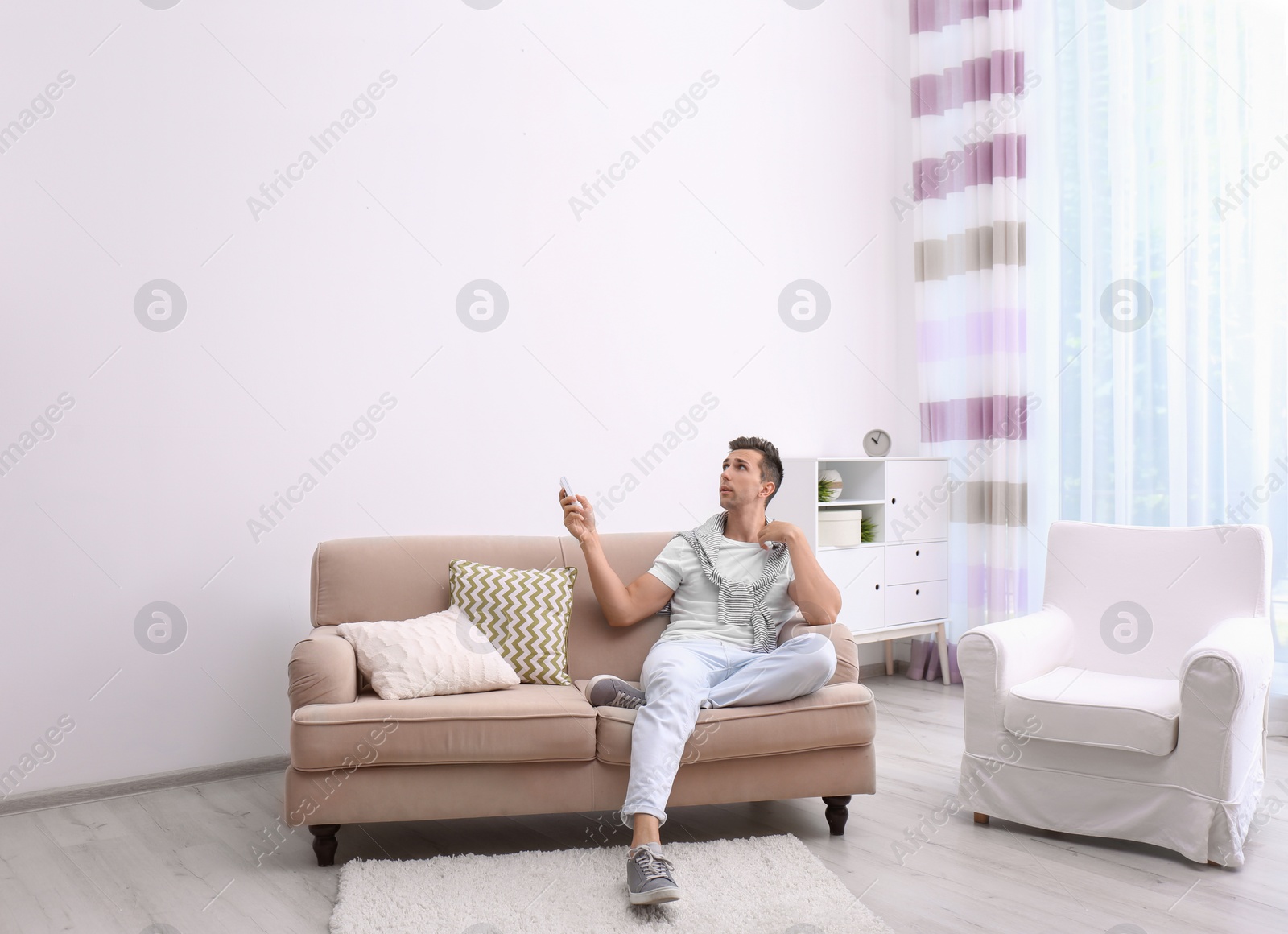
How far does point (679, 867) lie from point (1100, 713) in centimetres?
116

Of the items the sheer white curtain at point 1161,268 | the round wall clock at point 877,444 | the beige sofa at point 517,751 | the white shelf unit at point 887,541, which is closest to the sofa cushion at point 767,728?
the beige sofa at point 517,751

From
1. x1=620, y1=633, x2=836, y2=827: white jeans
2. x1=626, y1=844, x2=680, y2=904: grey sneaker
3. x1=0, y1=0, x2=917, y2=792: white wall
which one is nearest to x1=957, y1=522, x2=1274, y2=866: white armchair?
x1=620, y1=633, x2=836, y2=827: white jeans

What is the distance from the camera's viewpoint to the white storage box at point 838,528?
4.35 m

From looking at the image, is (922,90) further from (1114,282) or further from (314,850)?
(314,850)

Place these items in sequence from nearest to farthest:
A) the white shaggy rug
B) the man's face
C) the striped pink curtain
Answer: the white shaggy rug
the man's face
the striped pink curtain

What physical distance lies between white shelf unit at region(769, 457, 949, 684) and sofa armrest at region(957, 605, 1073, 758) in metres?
1.42

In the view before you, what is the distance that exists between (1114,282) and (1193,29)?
0.99m

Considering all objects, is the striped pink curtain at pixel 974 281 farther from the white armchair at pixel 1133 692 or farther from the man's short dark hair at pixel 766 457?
the man's short dark hair at pixel 766 457

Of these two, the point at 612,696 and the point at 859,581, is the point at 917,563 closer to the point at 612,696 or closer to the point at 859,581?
the point at 859,581

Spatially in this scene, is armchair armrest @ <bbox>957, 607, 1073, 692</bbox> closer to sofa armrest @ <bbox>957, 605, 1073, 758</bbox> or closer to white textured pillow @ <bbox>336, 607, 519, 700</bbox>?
sofa armrest @ <bbox>957, 605, 1073, 758</bbox>

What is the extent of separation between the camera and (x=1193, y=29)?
3.88 m

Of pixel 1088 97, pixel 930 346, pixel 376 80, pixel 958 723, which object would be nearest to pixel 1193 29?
pixel 1088 97

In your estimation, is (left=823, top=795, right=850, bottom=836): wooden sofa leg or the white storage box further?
the white storage box

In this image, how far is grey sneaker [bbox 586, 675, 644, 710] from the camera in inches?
105
